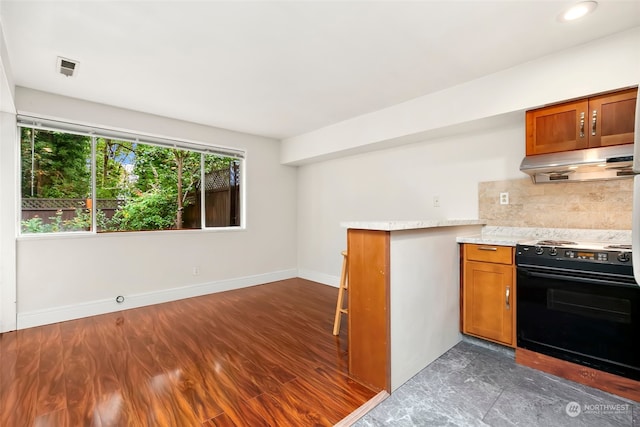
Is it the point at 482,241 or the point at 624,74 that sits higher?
A: the point at 624,74

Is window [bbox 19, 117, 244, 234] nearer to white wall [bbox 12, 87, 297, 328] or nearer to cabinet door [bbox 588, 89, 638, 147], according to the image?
white wall [bbox 12, 87, 297, 328]

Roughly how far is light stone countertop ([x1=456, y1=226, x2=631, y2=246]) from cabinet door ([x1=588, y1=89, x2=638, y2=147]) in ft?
2.50

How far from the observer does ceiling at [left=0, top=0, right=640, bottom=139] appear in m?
1.83

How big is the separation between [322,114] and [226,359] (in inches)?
115

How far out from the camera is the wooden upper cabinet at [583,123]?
2008mm

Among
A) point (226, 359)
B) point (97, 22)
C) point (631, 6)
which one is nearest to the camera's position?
point (631, 6)

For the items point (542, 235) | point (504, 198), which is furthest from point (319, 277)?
point (542, 235)

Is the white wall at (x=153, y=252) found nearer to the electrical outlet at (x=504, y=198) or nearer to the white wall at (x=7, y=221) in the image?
the white wall at (x=7, y=221)

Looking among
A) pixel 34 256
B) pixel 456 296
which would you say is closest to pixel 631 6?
pixel 456 296

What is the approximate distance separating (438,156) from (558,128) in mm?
1247

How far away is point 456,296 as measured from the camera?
2.55 meters

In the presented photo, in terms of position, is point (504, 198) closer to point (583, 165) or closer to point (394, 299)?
point (583, 165)

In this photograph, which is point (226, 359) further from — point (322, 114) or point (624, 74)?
point (624, 74)

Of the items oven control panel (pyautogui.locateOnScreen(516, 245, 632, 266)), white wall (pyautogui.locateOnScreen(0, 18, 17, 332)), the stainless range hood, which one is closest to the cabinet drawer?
oven control panel (pyautogui.locateOnScreen(516, 245, 632, 266))
